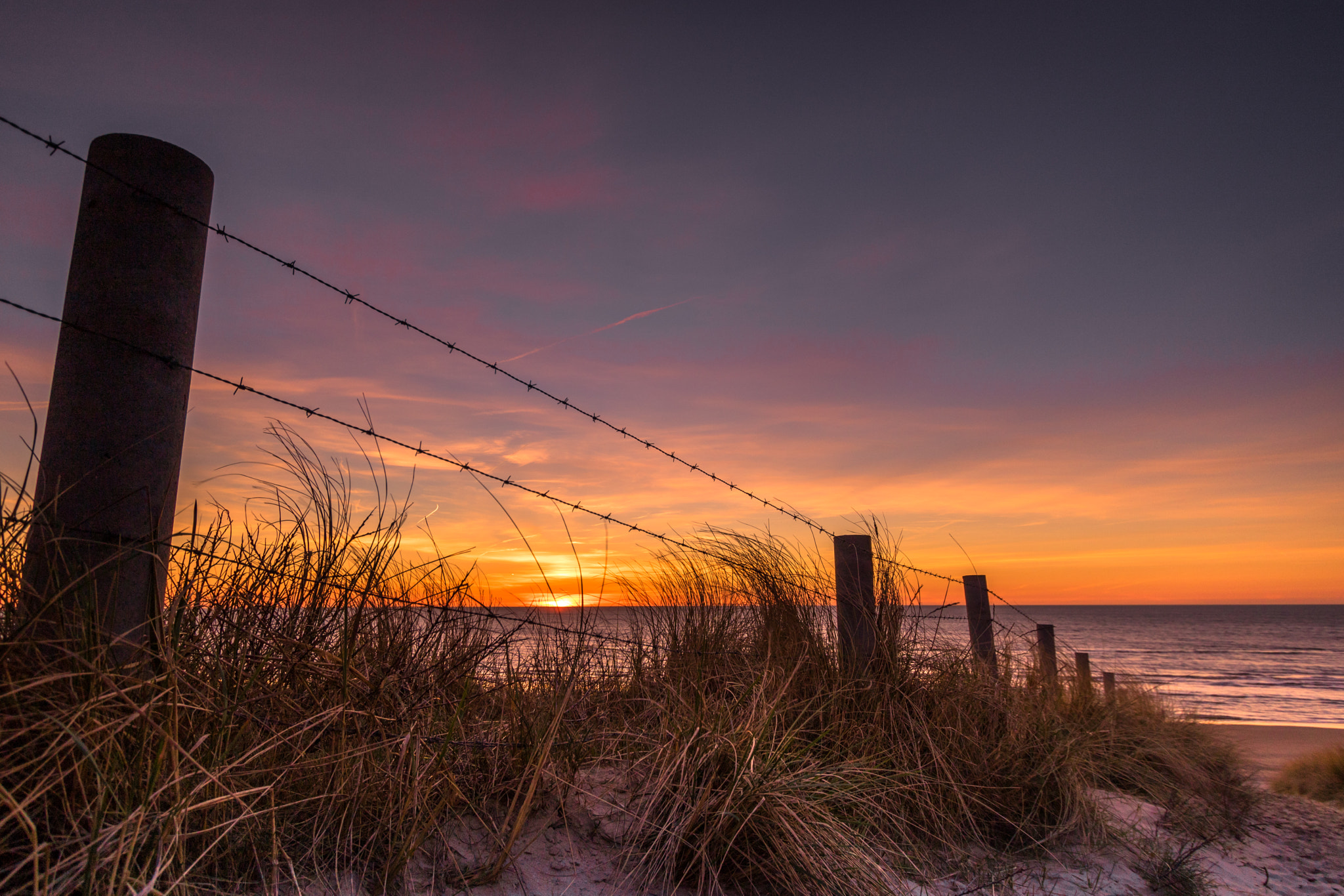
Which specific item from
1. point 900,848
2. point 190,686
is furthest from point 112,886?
point 900,848

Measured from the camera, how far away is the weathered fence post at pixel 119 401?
5.16ft

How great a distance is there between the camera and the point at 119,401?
64.9 inches

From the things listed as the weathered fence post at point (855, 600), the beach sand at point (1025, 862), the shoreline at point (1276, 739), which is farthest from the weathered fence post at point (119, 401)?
the shoreline at point (1276, 739)

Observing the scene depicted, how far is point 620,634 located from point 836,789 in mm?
1407

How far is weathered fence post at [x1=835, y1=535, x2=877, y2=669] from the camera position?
3.20 meters

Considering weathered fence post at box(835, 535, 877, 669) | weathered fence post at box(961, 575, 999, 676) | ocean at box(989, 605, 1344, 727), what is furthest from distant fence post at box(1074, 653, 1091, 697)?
weathered fence post at box(835, 535, 877, 669)

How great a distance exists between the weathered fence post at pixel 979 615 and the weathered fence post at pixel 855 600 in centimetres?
116

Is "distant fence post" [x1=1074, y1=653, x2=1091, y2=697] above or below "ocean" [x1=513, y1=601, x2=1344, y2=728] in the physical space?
above

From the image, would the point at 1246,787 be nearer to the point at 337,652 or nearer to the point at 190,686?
the point at 337,652

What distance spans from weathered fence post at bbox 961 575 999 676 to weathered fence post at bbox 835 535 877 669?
116 cm

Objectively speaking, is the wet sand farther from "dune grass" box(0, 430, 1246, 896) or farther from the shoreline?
"dune grass" box(0, 430, 1246, 896)

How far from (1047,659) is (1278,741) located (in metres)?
8.38

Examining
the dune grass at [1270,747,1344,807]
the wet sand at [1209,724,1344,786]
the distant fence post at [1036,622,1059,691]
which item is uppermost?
the distant fence post at [1036,622,1059,691]

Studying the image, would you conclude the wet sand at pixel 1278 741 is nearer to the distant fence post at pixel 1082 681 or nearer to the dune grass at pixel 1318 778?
the dune grass at pixel 1318 778
